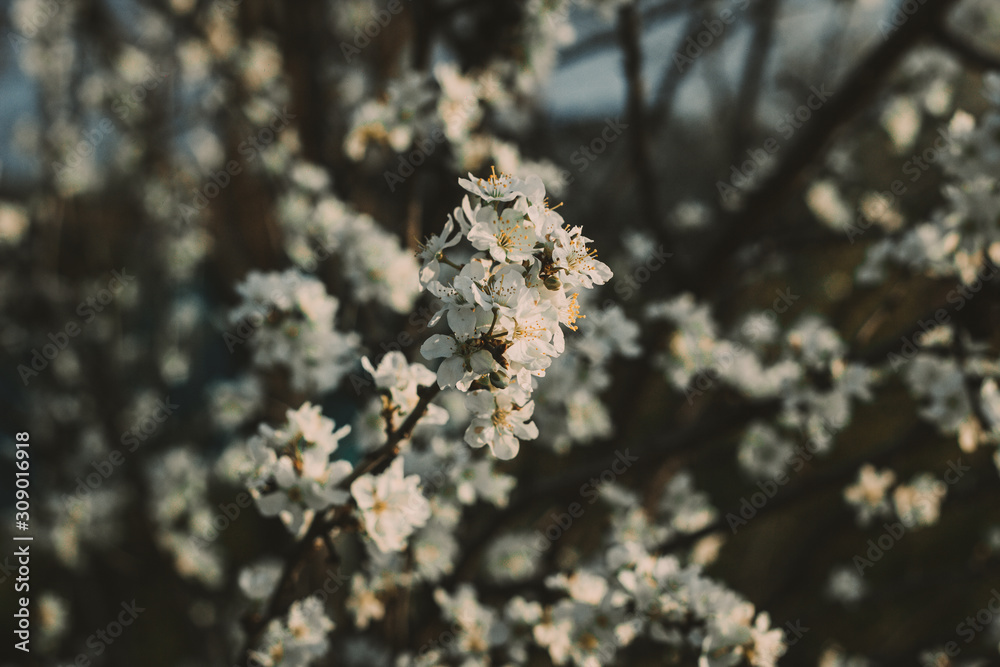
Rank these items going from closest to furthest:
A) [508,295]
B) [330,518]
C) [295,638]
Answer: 1. [508,295]
2. [330,518]
3. [295,638]

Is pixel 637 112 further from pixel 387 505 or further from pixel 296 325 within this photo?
pixel 387 505

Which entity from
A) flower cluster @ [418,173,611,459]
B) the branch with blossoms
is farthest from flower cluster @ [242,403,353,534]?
flower cluster @ [418,173,611,459]

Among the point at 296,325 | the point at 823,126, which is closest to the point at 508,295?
the point at 296,325

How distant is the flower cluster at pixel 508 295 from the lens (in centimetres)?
101

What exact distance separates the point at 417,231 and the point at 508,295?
1.54m

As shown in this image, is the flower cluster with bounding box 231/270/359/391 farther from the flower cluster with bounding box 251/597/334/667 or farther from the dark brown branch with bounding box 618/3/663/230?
the dark brown branch with bounding box 618/3/663/230

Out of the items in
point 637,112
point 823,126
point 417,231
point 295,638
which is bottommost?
point 295,638

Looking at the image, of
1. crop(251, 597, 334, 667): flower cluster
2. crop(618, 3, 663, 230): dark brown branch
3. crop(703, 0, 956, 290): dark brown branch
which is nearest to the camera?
crop(251, 597, 334, 667): flower cluster

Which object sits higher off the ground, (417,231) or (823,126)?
(823,126)

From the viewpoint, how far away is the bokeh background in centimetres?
227

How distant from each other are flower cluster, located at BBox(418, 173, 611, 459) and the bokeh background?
0.99 metres

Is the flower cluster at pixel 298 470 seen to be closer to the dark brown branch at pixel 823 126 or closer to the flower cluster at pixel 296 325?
the flower cluster at pixel 296 325

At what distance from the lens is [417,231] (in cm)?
247

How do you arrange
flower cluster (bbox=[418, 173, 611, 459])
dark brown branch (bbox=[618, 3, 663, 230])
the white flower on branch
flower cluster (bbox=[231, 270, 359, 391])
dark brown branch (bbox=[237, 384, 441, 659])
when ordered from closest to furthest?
flower cluster (bbox=[418, 173, 611, 459])
dark brown branch (bbox=[237, 384, 441, 659])
the white flower on branch
flower cluster (bbox=[231, 270, 359, 391])
dark brown branch (bbox=[618, 3, 663, 230])
